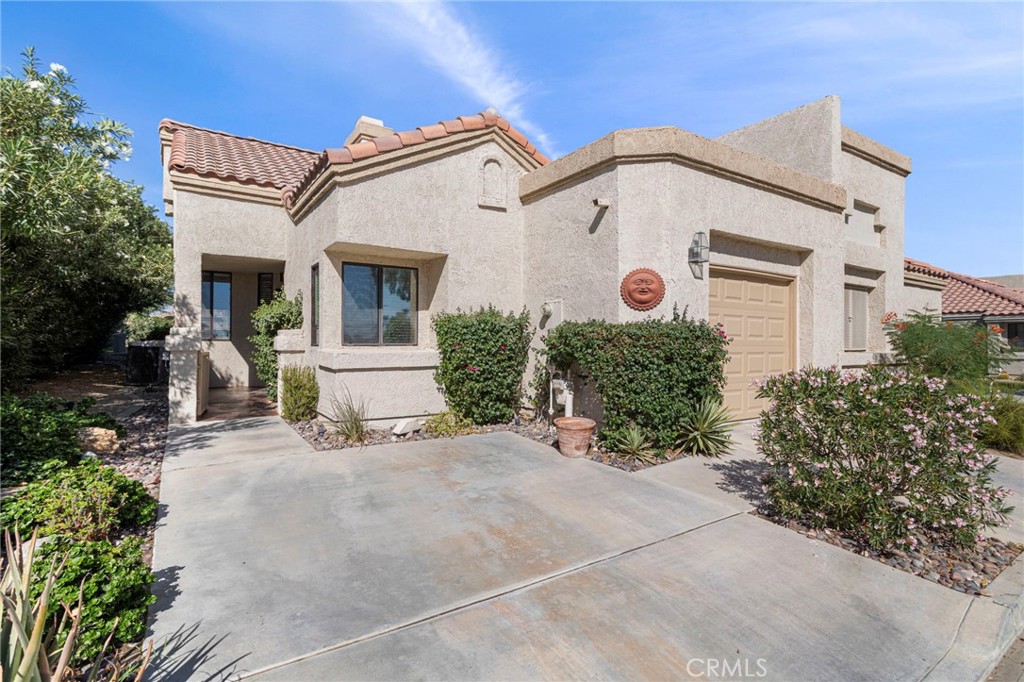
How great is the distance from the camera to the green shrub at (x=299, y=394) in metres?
9.05

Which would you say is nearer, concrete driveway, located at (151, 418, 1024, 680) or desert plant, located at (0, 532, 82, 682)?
desert plant, located at (0, 532, 82, 682)

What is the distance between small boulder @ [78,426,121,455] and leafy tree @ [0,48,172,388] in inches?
115

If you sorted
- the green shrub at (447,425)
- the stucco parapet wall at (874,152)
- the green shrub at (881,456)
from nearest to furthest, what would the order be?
1. the green shrub at (881,456)
2. the green shrub at (447,425)
3. the stucco parapet wall at (874,152)

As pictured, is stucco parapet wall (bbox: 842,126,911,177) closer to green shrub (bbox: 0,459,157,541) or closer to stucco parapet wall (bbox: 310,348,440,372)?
stucco parapet wall (bbox: 310,348,440,372)

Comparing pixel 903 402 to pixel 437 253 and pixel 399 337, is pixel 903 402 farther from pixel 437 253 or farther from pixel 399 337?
pixel 399 337

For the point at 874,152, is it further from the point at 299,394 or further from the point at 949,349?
the point at 299,394

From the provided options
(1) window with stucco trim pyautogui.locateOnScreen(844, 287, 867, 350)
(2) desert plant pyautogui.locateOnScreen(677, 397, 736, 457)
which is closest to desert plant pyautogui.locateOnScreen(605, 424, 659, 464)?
(2) desert plant pyautogui.locateOnScreen(677, 397, 736, 457)

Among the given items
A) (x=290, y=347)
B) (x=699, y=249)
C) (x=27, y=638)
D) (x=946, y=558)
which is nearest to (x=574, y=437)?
(x=699, y=249)

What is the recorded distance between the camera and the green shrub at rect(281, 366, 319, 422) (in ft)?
29.7

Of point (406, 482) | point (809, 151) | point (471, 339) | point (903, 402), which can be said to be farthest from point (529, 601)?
point (809, 151)

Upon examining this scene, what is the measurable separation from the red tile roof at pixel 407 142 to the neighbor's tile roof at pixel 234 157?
3.50 ft

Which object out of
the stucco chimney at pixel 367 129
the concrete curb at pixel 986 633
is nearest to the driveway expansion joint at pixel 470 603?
the concrete curb at pixel 986 633

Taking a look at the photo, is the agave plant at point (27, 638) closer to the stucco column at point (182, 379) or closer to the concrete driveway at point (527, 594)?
the concrete driveway at point (527, 594)

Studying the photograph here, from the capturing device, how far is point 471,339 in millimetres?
8508
